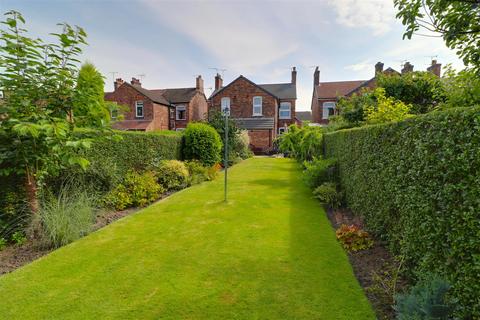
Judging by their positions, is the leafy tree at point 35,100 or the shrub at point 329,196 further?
the shrub at point 329,196

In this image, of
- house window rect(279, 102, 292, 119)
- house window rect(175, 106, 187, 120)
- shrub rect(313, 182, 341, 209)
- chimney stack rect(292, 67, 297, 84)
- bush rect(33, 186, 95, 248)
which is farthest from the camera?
chimney stack rect(292, 67, 297, 84)

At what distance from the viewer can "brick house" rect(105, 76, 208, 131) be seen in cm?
2627

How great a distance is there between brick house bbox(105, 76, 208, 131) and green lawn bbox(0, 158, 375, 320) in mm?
18985

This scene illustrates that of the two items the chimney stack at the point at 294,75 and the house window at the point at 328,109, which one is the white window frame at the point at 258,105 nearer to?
the chimney stack at the point at 294,75

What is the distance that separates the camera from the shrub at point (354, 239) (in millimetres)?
4090

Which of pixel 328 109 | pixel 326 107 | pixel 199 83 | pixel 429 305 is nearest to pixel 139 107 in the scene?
pixel 199 83

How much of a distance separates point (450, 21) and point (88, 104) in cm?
563

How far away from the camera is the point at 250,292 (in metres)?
2.95

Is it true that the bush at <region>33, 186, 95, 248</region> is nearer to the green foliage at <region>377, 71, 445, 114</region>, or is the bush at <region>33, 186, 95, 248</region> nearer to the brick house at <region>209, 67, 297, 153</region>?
the green foliage at <region>377, 71, 445, 114</region>

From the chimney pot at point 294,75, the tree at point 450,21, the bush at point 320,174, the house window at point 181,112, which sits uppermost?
the chimney pot at point 294,75

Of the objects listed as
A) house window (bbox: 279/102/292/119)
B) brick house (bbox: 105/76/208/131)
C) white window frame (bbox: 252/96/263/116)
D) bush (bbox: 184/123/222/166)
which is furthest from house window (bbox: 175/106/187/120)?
bush (bbox: 184/123/222/166)

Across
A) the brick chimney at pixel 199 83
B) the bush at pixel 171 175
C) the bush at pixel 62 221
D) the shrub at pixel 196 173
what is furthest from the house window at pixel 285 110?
the bush at pixel 62 221

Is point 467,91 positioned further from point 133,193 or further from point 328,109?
point 328,109

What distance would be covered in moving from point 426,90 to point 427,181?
29.2ft
